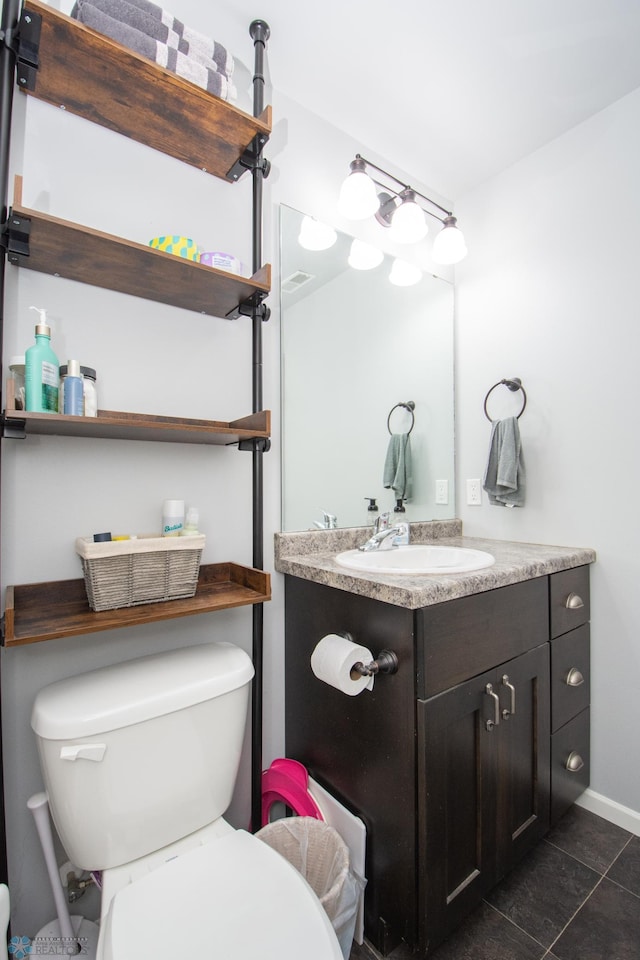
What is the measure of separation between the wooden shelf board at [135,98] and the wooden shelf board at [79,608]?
1121 mm

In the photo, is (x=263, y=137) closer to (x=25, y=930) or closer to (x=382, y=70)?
(x=382, y=70)

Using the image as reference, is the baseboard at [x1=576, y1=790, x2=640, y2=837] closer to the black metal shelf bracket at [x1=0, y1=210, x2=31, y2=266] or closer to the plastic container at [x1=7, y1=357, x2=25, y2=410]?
the plastic container at [x1=7, y1=357, x2=25, y2=410]

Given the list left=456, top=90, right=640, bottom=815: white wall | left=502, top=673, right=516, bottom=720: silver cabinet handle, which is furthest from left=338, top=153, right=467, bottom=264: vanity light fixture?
left=502, top=673, right=516, bottom=720: silver cabinet handle

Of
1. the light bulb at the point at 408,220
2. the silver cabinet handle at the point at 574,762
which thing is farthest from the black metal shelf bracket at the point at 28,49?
the silver cabinet handle at the point at 574,762

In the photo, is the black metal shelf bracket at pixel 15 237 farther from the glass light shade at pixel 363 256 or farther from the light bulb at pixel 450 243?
the light bulb at pixel 450 243

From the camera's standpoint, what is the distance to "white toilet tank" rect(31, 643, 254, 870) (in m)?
0.84

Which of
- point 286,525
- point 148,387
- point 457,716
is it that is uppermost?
point 148,387

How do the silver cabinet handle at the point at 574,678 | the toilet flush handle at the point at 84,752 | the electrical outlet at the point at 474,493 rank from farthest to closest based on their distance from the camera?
the electrical outlet at the point at 474,493, the silver cabinet handle at the point at 574,678, the toilet flush handle at the point at 84,752

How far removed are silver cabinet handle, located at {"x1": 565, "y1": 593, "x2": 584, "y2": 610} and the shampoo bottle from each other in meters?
1.55

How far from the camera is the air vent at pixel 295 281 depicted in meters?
1.47

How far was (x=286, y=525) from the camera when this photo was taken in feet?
4.74

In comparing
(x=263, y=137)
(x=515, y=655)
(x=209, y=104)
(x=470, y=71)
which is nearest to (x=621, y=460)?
(x=515, y=655)

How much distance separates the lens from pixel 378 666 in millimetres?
1027

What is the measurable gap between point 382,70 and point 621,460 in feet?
4.87
